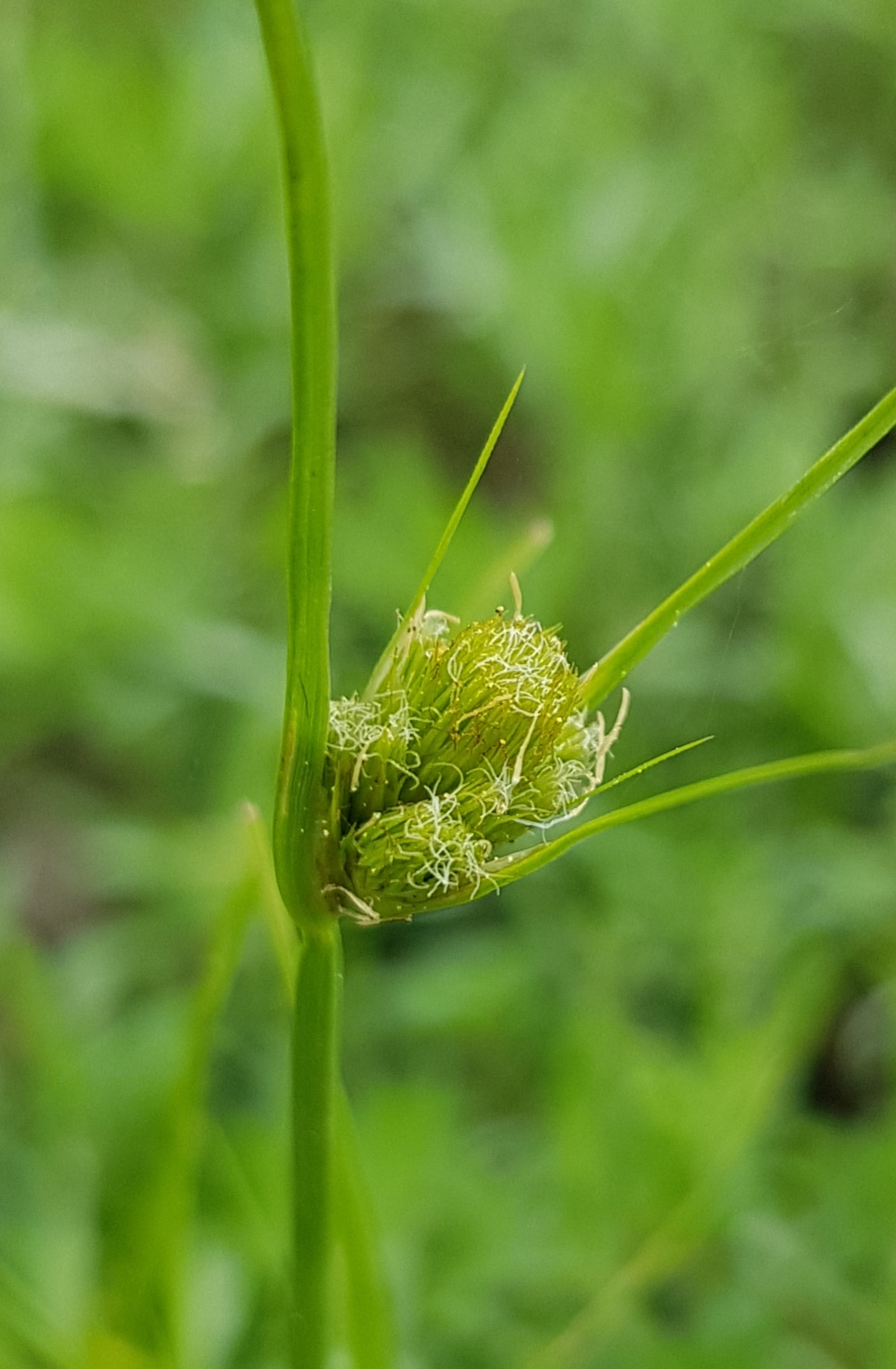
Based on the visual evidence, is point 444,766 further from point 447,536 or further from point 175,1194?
point 175,1194

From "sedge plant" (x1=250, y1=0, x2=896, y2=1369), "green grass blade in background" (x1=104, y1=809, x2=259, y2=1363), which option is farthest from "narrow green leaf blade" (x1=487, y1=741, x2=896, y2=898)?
"green grass blade in background" (x1=104, y1=809, x2=259, y2=1363)

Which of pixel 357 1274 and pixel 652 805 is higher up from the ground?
pixel 652 805

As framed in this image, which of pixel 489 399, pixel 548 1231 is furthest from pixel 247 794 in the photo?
pixel 489 399

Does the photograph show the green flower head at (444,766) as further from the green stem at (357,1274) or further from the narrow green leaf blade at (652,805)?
the green stem at (357,1274)

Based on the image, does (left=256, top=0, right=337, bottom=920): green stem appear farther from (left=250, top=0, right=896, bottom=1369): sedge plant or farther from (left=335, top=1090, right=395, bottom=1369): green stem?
(left=335, top=1090, right=395, bottom=1369): green stem

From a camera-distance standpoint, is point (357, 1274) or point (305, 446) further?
point (357, 1274)

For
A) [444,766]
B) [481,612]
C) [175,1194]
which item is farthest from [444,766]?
[175,1194]

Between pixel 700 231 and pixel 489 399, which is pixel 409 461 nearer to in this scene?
pixel 489 399

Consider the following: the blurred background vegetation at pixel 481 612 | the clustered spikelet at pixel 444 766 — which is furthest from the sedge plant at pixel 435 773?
the blurred background vegetation at pixel 481 612
